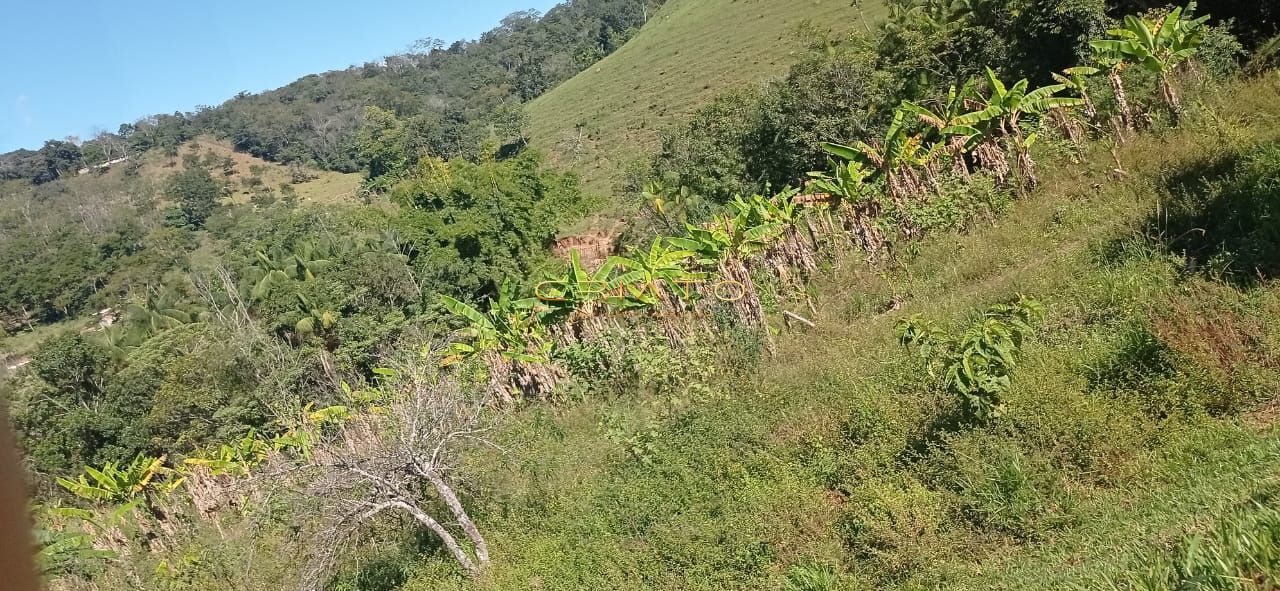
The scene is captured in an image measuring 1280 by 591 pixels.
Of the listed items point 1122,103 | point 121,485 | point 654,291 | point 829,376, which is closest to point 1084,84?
point 1122,103

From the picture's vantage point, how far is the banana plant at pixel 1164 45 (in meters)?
8.21

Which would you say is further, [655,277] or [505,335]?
[505,335]

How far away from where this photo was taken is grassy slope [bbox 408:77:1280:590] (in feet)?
13.0

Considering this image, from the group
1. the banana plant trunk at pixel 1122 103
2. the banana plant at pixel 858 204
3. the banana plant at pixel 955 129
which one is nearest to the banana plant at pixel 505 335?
the banana plant at pixel 858 204

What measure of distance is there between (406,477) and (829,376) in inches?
144

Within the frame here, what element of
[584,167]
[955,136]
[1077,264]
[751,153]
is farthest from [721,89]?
[1077,264]

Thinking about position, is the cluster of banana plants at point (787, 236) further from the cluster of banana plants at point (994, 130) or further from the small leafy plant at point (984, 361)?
the small leafy plant at point (984, 361)

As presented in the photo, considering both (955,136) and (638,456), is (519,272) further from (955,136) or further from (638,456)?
(638,456)

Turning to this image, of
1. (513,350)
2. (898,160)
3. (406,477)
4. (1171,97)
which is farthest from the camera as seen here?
(513,350)

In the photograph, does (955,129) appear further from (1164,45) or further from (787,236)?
(787,236)

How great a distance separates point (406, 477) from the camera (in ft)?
20.6

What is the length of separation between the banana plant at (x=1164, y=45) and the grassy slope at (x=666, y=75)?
988 inches

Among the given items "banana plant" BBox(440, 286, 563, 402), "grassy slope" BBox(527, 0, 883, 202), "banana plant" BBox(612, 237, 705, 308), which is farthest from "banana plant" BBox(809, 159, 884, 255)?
"grassy slope" BBox(527, 0, 883, 202)

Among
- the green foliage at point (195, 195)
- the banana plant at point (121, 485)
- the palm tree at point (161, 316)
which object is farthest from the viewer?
the green foliage at point (195, 195)
